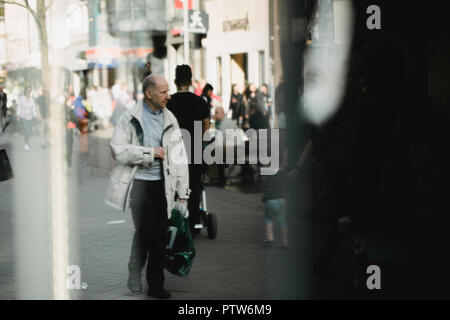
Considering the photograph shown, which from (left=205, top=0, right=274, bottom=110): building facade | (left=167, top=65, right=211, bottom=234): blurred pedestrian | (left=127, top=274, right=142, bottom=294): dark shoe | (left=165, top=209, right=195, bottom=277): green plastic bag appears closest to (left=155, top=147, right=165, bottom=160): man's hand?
(left=165, top=209, right=195, bottom=277): green plastic bag

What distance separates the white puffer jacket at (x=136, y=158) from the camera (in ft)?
20.1

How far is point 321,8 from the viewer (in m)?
9.38

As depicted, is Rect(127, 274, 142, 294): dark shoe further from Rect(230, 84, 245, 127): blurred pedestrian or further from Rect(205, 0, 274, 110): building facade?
Rect(205, 0, 274, 110): building facade

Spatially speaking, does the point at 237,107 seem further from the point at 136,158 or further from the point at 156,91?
the point at 136,158

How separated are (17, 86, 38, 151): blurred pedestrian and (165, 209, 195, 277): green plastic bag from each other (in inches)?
491

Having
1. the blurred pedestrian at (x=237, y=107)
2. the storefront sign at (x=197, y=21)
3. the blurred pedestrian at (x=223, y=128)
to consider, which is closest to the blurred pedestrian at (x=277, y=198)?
the blurred pedestrian at (x=223, y=128)

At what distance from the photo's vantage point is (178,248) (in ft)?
21.2

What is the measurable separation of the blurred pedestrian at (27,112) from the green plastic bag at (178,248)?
12.5 metres

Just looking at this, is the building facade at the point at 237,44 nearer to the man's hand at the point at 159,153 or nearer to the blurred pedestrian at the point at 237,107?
the blurred pedestrian at the point at 237,107

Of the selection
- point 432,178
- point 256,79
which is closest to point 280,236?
point 432,178

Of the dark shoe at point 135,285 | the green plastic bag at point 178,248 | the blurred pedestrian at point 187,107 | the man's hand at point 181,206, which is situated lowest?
the dark shoe at point 135,285

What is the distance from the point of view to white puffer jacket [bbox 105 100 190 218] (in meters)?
6.13

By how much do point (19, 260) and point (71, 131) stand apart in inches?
315

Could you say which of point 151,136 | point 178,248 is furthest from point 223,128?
point 151,136
